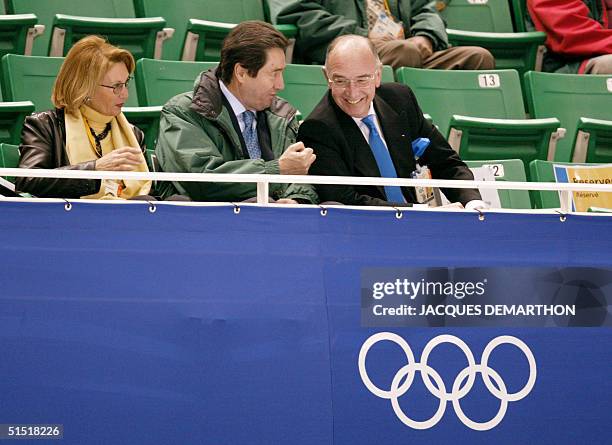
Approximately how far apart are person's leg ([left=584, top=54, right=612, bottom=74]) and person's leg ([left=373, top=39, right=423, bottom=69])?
42.4 inches

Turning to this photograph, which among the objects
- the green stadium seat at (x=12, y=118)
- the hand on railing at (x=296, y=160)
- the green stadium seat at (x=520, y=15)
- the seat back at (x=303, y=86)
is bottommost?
the hand on railing at (x=296, y=160)

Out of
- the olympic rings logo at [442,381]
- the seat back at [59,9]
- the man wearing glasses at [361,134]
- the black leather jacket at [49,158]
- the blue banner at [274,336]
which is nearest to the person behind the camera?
the blue banner at [274,336]

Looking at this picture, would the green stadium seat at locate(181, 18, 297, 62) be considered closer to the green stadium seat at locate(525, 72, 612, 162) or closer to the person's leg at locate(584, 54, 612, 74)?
the green stadium seat at locate(525, 72, 612, 162)

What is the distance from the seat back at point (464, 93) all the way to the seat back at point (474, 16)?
902 mm

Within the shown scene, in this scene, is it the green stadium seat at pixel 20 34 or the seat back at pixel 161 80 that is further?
the green stadium seat at pixel 20 34

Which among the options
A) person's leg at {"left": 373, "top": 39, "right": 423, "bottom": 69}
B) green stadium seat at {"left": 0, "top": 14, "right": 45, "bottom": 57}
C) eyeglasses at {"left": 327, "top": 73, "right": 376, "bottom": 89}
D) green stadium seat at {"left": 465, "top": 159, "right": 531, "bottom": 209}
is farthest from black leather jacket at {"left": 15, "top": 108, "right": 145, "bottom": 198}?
person's leg at {"left": 373, "top": 39, "right": 423, "bottom": 69}

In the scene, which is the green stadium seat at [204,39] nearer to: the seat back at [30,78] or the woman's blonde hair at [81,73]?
the seat back at [30,78]

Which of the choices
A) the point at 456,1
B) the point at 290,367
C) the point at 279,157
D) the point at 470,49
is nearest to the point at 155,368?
the point at 290,367

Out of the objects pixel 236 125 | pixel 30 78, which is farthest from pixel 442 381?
pixel 30 78

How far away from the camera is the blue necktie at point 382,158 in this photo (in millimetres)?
4281

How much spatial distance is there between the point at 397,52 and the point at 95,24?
1.58 meters

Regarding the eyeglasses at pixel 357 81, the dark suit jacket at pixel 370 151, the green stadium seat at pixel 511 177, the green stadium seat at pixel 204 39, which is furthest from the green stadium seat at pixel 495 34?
the eyeglasses at pixel 357 81

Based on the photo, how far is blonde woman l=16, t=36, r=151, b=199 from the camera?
13.2ft

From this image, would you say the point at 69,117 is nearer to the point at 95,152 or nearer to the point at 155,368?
the point at 95,152
